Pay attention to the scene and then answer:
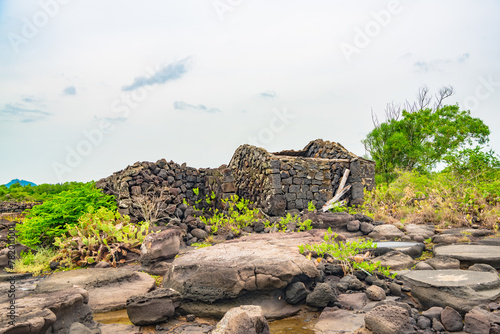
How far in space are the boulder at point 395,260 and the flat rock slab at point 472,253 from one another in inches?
24.2

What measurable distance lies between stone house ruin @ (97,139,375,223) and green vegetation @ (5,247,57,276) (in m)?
2.46

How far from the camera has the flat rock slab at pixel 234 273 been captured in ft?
16.4

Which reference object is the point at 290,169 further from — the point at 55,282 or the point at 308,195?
the point at 55,282

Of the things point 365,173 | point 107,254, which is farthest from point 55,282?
point 365,173

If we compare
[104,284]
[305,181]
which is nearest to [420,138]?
[305,181]

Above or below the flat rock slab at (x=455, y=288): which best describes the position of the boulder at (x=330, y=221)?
above

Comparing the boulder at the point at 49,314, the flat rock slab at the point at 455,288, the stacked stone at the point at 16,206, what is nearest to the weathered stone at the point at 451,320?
the flat rock slab at the point at 455,288

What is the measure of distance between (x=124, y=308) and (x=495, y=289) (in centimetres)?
519

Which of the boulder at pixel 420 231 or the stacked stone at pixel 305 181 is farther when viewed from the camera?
the stacked stone at pixel 305 181

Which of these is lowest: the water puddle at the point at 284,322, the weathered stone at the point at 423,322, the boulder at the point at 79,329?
the water puddle at the point at 284,322

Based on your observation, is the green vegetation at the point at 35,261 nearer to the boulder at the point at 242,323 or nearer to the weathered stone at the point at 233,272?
the weathered stone at the point at 233,272

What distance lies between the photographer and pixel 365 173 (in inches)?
549

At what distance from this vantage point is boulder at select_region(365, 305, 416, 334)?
3852 mm

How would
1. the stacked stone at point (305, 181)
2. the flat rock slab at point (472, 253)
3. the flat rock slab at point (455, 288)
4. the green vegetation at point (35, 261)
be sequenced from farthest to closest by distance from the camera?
the stacked stone at point (305, 181) → the green vegetation at point (35, 261) → the flat rock slab at point (472, 253) → the flat rock slab at point (455, 288)
